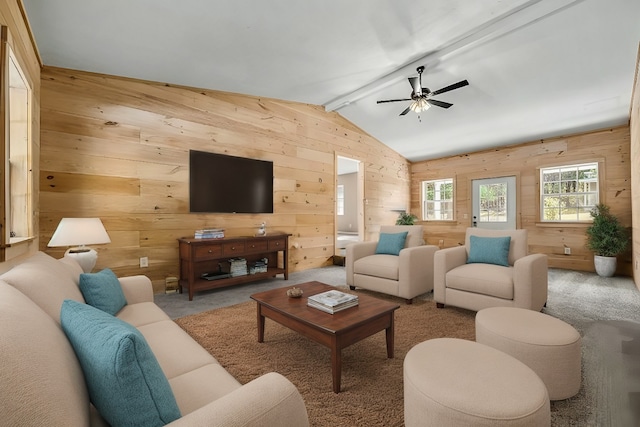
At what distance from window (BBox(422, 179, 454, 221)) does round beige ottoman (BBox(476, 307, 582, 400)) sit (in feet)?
18.2

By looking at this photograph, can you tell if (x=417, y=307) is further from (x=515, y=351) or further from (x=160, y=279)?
(x=160, y=279)

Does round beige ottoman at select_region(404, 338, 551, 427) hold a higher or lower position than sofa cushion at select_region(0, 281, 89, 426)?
lower

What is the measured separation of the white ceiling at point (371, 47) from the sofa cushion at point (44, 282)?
6.69ft

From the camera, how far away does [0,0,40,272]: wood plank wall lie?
179cm

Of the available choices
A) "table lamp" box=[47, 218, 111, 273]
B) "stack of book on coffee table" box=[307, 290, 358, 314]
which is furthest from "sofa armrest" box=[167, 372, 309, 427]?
"table lamp" box=[47, 218, 111, 273]

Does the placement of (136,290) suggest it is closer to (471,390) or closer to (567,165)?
(471,390)

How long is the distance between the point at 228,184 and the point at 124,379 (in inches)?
143

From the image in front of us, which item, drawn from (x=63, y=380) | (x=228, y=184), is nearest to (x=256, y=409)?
(x=63, y=380)

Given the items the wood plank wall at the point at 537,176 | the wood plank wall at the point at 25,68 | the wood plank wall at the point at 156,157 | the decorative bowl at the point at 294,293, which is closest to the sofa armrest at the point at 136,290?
the wood plank wall at the point at 25,68

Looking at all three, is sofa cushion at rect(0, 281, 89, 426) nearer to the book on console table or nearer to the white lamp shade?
the white lamp shade

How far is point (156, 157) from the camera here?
359cm

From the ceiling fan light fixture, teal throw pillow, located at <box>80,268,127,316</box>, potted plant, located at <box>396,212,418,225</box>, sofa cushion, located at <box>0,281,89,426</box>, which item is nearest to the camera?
sofa cushion, located at <box>0,281,89,426</box>

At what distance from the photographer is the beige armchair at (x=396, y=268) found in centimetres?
316

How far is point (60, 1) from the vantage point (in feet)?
7.14
